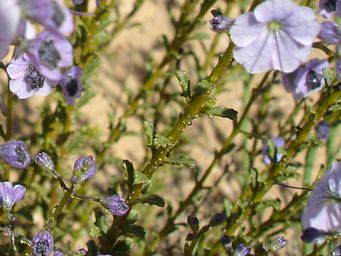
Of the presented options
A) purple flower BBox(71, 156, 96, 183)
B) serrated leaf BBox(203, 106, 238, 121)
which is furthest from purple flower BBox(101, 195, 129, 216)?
→ serrated leaf BBox(203, 106, 238, 121)

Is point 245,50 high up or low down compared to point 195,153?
up

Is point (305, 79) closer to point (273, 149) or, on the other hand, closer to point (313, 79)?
point (313, 79)

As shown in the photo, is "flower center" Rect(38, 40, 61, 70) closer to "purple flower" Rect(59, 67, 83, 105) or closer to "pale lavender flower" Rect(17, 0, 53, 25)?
"pale lavender flower" Rect(17, 0, 53, 25)

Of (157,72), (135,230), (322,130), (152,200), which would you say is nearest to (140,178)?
(152,200)

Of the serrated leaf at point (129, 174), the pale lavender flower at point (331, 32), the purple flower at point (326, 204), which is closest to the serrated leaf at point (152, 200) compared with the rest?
the serrated leaf at point (129, 174)

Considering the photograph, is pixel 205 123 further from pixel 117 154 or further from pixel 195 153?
pixel 117 154

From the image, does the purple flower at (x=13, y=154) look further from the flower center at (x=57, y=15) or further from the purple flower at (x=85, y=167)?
the flower center at (x=57, y=15)

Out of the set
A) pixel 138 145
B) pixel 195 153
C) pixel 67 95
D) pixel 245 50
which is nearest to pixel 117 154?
pixel 138 145
